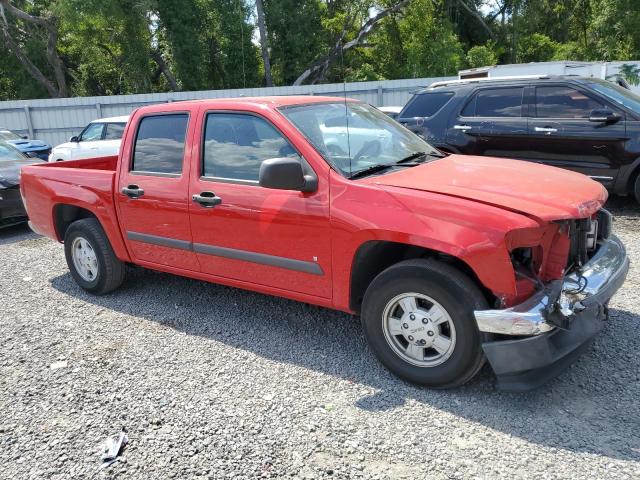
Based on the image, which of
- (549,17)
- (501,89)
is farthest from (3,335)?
(549,17)

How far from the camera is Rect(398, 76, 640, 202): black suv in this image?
23.5ft

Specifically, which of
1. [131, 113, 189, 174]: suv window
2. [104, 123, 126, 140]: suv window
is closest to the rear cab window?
[131, 113, 189, 174]: suv window

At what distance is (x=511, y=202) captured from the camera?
3199mm

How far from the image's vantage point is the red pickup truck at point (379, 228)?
3127 mm

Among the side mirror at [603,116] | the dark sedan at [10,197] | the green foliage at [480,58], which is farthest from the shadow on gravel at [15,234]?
the green foliage at [480,58]

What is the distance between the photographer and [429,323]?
11.1 ft

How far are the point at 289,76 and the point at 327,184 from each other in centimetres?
2636

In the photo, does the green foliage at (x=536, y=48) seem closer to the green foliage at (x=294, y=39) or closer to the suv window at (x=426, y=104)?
the green foliage at (x=294, y=39)

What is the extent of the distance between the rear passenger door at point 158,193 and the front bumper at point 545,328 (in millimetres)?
2510

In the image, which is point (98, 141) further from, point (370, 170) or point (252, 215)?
point (370, 170)

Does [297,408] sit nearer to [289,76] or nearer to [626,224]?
Result: [626,224]

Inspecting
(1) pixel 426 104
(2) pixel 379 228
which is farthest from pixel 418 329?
(1) pixel 426 104

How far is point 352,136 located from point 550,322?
1897 millimetres

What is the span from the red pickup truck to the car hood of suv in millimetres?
15
